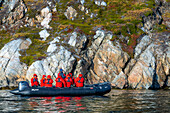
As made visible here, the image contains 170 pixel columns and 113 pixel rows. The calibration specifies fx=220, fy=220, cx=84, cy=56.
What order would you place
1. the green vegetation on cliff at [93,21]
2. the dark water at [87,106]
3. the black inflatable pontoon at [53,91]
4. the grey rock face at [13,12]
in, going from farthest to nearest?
1. the grey rock face at [13,12]
2. the green vegetation on cliff at [93,21]
3. the black inflatable pontoon at [53,91]
4. the dark water at [87,106]

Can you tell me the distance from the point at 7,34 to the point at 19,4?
10.8m

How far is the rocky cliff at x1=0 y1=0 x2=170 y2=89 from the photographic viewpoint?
40906 mm

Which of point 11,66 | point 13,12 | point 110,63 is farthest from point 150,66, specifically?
point 13,12

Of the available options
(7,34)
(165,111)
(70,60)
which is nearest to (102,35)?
(70,60)

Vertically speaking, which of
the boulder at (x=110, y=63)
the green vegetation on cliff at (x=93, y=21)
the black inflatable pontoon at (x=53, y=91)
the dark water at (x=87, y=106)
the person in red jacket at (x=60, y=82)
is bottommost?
the dark water at (x=87, y=106)

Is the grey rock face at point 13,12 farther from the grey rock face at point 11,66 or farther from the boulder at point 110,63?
the boulder at point 110,63

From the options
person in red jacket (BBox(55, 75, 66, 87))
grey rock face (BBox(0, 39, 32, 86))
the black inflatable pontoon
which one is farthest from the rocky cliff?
the black inflatable pontoon

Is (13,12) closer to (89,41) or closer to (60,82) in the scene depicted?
(89,41)

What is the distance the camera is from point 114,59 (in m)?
42.4

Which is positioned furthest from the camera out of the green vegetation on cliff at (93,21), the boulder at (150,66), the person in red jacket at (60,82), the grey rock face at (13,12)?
the grey rock face at (13,12)

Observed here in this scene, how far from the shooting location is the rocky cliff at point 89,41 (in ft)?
134

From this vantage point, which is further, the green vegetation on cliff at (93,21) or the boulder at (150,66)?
the green vegetation on cliff at (93,21)

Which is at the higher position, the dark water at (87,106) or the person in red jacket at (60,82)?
the person in red jacket at (60,82)

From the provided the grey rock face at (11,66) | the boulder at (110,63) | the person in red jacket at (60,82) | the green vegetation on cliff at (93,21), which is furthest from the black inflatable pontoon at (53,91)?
the green vegetation on cliff at (93,21)
